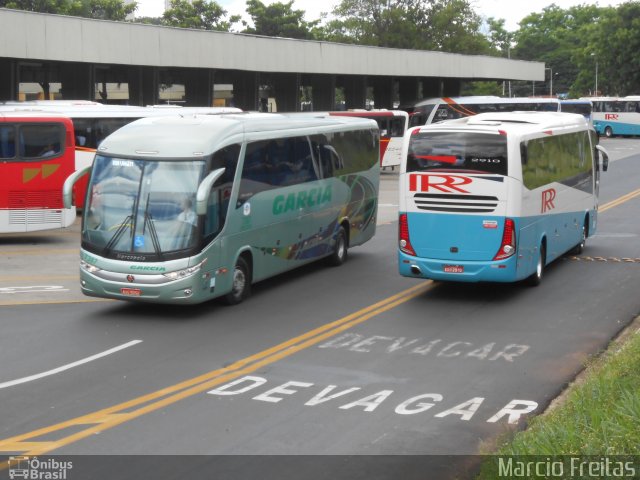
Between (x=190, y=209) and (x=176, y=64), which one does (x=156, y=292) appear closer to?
(x=190, y=209)

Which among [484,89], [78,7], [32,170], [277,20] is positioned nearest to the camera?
[32,170]

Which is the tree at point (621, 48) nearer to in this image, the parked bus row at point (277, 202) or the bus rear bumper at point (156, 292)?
the parked bus row at point (277, 202)

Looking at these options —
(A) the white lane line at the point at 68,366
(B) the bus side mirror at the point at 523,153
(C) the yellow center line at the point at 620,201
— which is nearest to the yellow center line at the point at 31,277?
(A) the white lane line at the point at 68,366

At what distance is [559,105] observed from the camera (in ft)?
239

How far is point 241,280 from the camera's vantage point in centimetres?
1789

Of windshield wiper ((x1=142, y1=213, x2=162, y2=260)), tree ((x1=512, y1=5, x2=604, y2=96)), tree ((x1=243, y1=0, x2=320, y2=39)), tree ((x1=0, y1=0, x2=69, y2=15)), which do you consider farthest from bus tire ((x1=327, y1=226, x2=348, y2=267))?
tree ((x1=512, y1=5, x2=604, y2=96))

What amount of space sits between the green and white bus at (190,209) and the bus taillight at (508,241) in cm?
409

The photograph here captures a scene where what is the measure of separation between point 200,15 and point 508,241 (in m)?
85.5

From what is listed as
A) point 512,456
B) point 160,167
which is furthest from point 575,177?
point 512,456

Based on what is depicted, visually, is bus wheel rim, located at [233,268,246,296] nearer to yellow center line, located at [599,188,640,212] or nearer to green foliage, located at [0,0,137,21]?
yellow center line, located at [599,188,640,212]

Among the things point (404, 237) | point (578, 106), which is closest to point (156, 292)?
point (404, 237)

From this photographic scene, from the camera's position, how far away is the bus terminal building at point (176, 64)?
4019cm

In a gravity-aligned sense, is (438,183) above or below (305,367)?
above

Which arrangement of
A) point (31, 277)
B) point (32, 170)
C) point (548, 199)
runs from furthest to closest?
point (32, 170) < point (31, 277) < point (548, 199)
